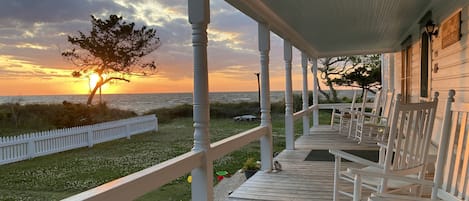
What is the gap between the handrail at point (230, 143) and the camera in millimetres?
2748

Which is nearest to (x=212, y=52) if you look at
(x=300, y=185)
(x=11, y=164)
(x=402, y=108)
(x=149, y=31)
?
(x=149, y=31)

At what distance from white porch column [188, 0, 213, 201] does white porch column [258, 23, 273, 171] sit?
1926 millimetres

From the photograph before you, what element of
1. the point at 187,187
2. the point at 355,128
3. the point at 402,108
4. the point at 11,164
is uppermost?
the point at 402,108

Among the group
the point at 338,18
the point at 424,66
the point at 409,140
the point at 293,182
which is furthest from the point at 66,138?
the point at 409,140

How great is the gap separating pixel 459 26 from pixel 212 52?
40.6 ft

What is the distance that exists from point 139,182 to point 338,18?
385 cm

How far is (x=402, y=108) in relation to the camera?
2.10 m

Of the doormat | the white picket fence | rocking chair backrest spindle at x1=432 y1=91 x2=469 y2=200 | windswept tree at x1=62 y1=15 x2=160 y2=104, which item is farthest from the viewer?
windswept tree at x1=62 y1=15 x2=160 y2=104

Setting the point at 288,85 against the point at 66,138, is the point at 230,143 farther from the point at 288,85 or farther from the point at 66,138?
the point at 66,138

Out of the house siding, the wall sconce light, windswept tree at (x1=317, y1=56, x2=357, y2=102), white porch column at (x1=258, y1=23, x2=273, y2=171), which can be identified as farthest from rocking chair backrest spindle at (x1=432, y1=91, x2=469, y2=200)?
windswept tree at (x1=317, y1=56, x2=357, y2=102)

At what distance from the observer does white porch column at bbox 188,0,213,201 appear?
8.23 ft

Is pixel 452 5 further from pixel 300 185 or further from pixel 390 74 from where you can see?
pixel 390 74

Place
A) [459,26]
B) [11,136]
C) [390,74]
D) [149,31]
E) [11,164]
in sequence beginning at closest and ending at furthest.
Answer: [459,26] < [11,136] < [11,164] < [390,74] < [149,31]

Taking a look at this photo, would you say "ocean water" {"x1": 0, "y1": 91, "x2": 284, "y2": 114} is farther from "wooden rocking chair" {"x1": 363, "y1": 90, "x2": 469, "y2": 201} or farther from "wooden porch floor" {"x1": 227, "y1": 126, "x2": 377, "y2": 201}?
"wooden rocking chair" {"x1": 363, "y1": 90, "x2": 469, "y2": 201}
